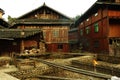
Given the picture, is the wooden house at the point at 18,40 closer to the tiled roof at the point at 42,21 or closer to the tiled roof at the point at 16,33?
the tiled roof at the point at 16,33

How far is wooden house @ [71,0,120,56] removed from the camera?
27075 mm

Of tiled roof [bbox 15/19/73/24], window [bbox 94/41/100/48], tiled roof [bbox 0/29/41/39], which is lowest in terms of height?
window [bbox 94/41/100/48]

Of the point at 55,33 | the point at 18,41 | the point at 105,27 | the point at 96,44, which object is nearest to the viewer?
the point at 105,27

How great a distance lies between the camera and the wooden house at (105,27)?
1066 inches

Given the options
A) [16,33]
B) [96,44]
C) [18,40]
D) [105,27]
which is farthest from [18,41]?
[105,27]

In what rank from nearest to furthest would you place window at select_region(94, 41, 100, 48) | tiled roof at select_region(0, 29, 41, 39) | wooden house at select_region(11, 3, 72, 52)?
tiled roof at select_region(0, 29, 41, 39), window at select_region(94, 41, 100, 48), wooden house at select_region(11, 3, 72, 52)

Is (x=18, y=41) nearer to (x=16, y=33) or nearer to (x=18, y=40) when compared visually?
(x=18, y=40)

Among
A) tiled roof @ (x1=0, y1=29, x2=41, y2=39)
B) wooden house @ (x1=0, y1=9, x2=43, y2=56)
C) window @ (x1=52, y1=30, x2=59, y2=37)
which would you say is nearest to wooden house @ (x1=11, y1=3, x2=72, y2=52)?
window @ (x1=52, y1=30, x2=59, y2=37)

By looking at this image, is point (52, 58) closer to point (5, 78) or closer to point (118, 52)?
point (118, 52)

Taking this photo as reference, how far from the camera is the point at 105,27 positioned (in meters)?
27.8

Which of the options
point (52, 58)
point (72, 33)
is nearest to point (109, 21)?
point (52, 58)

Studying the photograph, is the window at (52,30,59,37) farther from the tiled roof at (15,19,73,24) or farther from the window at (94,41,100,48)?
the window at (94,41,100,48)

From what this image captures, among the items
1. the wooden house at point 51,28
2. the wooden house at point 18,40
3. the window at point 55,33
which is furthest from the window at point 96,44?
the wooden house at point 18,40

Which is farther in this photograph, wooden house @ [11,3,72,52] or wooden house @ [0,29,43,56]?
wooden house @ [11,3,72,52]
